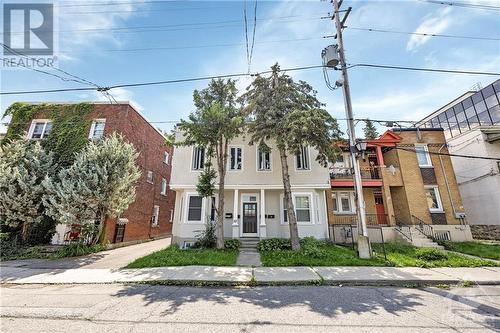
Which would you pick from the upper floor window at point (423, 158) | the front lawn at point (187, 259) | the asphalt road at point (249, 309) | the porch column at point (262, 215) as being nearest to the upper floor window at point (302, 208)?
the porch column at point (262, 215)

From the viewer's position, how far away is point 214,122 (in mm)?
11000

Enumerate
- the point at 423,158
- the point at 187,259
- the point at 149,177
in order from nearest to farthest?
the point at 187,259
the point at 423,158
the point at 149,177

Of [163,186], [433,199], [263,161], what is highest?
[263,161]

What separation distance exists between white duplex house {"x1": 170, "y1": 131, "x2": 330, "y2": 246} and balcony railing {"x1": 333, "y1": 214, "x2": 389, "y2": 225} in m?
1.89

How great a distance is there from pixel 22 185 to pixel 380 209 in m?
21.4

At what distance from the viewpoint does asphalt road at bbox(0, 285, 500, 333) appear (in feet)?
13.0

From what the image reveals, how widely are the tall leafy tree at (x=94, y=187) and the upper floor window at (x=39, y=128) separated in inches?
222

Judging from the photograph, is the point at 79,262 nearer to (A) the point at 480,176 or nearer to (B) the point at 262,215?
(B) the point at 262,215

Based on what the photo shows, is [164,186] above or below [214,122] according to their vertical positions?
below

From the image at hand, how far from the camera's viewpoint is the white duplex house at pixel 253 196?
13.5 meters

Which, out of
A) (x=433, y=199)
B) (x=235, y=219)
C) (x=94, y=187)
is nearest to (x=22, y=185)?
(x=94, y=187)

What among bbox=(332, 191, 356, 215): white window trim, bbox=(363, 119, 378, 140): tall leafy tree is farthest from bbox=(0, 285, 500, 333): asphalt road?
bbox=(363, 119, 378, 140): tall leafy tree

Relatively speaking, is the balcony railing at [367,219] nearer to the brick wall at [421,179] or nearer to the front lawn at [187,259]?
the brick wall at [421,179]

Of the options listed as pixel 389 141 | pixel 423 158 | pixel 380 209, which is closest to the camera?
pixel 380 209
